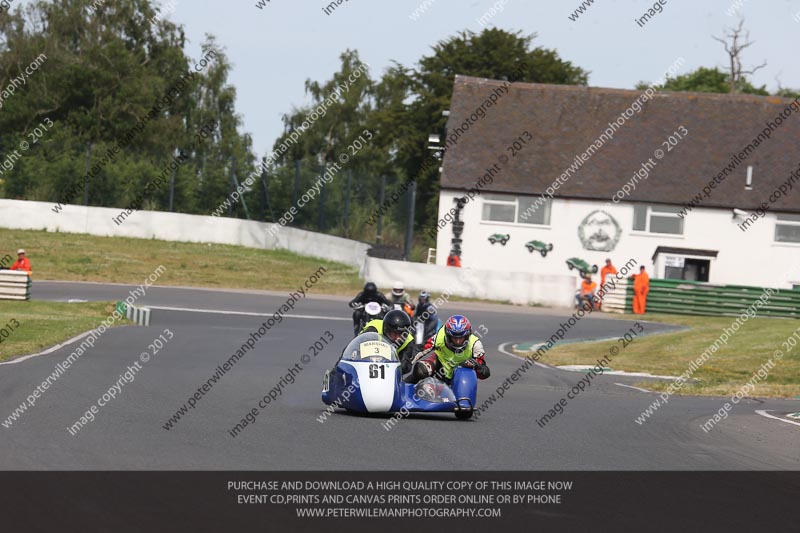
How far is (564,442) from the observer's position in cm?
1138

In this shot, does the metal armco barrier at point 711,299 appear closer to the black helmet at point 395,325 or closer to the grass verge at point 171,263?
the grass verge at point 171,263

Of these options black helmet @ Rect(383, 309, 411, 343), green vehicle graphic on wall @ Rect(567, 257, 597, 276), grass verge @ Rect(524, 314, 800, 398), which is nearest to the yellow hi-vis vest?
black helmet @ Rect(383, 309, 411, 343)

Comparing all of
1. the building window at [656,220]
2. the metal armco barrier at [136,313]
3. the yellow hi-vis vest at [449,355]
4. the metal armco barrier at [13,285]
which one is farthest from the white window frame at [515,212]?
the yellow hi-vis vest at [449,355]

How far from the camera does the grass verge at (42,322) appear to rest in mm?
19016

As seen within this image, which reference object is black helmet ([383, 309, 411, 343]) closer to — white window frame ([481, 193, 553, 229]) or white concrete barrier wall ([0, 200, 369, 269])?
white concrete barrier wall ([0, 200, 369, 269])

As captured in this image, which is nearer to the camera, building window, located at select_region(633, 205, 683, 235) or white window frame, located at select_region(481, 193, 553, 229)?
building window, located at select_region(633, 205, 683, 235)

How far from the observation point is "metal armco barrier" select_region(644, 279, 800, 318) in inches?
1505

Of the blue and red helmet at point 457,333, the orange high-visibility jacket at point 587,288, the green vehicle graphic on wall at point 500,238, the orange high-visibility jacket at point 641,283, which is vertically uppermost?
the green vehicle graphic on wall at point 500,238

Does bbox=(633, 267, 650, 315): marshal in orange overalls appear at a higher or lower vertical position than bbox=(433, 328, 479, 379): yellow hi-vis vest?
higher

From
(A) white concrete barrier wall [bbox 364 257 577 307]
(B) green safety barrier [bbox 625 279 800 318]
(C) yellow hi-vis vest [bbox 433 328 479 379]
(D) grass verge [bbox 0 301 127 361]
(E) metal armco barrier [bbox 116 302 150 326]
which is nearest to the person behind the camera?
(C) yellow hi-vis vest [bbox 433 328 479 379]

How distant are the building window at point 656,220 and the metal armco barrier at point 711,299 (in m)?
7.25

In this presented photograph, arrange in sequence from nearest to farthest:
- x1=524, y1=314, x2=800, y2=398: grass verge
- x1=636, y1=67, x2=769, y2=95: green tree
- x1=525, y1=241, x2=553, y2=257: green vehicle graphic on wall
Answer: x1=524, y1=314, x2=800, y2=398: grass verge → x1=525, y1=241, x2=553, y2=257: green vehicle graphic on wall → x1=636, y1=67, x2=769, y2=95: green tree

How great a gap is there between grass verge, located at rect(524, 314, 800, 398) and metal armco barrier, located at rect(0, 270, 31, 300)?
12.5 metres

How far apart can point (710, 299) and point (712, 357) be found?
1354 centimetres
